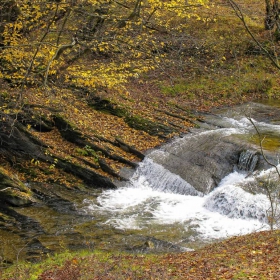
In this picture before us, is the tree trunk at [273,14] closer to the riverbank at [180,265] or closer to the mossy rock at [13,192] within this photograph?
the riverbank at [180,265]

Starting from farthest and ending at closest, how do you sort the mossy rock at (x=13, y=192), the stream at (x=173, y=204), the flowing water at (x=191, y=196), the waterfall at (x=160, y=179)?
the waterfall at (x=160, y=179) → the mossy rock at (x=13, y=192) → the flowing water at (x=191, y=196) → the stream at (x=173, y=204)

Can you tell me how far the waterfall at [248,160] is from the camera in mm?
13766

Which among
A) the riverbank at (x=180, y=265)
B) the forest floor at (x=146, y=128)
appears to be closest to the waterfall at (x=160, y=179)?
the forest floor at (x=146, y=128)

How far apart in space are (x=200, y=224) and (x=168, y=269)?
13.9 feet

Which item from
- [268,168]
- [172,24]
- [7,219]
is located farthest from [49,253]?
[172,24]

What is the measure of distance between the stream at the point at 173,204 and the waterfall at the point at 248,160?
34 mm

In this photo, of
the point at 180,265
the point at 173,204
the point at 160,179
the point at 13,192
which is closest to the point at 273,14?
the point at 180,265

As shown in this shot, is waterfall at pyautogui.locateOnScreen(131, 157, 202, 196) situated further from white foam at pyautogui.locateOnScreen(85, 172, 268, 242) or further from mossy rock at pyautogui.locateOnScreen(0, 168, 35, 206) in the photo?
mossy rock at pyautogui.locateOnScreen(0, 168, 35, 206)


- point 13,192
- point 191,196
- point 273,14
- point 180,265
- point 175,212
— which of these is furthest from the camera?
point 191,196

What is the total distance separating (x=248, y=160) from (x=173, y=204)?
328cm

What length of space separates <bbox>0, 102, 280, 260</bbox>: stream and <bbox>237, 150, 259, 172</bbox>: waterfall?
1.3 inches

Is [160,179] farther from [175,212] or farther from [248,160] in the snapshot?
[248,160]

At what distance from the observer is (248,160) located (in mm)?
13953

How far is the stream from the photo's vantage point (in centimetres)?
1018
